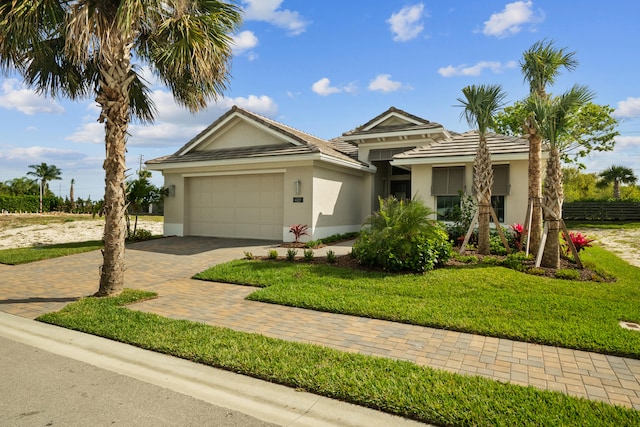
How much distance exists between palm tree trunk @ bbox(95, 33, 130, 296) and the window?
11044 millimetres

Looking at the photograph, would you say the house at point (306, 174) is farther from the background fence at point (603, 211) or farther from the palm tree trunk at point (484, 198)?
the background fence at point (603, 211)

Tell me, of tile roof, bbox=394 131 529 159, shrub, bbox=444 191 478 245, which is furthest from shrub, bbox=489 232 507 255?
tile roof, bbox=394 131 529 159

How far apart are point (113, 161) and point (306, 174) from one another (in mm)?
8011

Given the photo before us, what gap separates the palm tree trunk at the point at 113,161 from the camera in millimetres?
7188

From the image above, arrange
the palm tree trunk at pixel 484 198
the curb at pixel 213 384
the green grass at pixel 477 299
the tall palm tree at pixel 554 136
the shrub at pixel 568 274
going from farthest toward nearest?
the palm tree trunk at pixel 484 198, the tall palm tree at pixel 554 136, the shrub at pixel 568 274, the green grass at pixel 477 299, the curb at pixel 213 384

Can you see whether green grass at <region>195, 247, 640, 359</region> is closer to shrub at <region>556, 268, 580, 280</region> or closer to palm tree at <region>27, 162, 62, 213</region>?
shrub at <region>556, 268, 580, 280</region>

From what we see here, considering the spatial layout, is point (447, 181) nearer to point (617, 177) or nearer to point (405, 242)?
point (405, 242)

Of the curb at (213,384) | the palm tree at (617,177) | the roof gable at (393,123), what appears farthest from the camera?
the palm tree at (617,177)

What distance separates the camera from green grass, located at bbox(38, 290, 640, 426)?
3.17 m

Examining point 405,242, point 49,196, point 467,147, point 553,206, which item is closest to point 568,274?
point 553,206

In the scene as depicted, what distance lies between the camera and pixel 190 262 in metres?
11.0

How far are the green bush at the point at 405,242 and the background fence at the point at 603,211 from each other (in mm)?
24016

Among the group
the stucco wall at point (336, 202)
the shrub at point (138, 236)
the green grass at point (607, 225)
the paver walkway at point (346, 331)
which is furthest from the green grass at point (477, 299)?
the green grass at point (607, 225)

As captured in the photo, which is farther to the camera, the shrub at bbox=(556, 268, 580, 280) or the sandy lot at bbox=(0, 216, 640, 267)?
the sandy lot at bbox=(0, 216, 640, 267)
